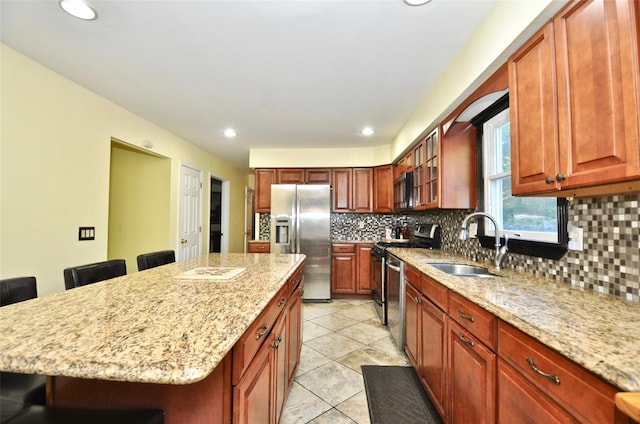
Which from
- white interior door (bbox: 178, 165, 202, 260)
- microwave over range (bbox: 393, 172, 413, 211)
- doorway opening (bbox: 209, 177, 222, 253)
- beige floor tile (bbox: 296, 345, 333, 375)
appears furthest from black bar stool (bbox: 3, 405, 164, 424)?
doorway opening (bbox: 209, 177, 222, 253)

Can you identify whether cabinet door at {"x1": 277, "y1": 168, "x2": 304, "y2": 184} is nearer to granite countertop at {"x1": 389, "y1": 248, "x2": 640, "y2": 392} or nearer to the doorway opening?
the doorway opening

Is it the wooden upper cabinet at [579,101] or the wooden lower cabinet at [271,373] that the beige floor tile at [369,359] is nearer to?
the wooden lower cabinet at [271,373]

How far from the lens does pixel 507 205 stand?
7.04ft

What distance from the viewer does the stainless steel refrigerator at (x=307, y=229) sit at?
13.9 feet

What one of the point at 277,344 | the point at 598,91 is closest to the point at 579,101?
the point at 598,91

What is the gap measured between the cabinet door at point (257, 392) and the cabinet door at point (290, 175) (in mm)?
3714

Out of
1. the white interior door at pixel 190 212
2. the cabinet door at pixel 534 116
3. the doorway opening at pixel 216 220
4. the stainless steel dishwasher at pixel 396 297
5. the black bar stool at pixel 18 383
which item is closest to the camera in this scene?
the black bar stool at pixel 18 383

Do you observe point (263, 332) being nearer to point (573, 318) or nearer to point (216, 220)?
point (573, 318)

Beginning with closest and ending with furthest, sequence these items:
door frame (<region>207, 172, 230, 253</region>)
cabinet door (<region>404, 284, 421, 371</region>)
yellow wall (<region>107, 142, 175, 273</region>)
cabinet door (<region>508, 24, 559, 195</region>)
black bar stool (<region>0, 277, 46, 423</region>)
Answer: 1. black bar stool (<region>0, 277, 46, 423</region>)
2. cabinet door (<region>508, 24, 559, 195</region>)
3. cabinet door (<region>404, 284, 421, 371</region>)
4. yellow wall (<region>107, 142, 175, 273</region>)
5. door frame (<region>207, 172, 230, 253</region>)

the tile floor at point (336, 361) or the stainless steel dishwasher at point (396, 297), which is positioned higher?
the stainless steel dishwasher at point (396, 297)

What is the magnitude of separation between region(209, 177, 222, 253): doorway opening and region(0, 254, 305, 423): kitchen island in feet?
16.1

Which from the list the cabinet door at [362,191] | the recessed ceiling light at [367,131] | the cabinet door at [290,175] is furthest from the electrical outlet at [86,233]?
the cabinet door at [362,191]

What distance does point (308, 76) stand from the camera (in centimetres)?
241

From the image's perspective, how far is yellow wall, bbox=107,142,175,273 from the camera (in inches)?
155
